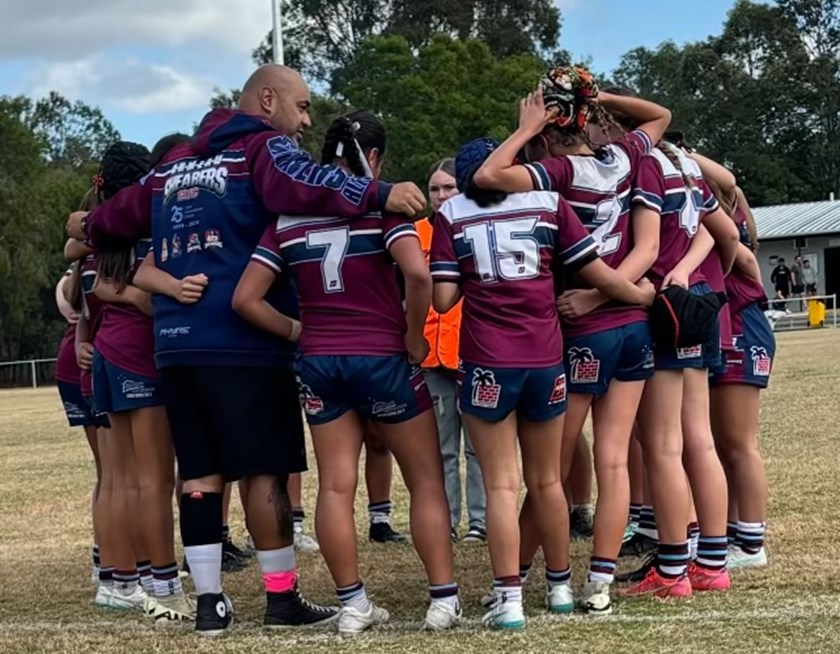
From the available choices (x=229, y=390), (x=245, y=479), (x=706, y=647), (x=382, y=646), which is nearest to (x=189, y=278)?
(x=229, y=390)

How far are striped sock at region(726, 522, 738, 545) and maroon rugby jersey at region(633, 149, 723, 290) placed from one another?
1.39 metres

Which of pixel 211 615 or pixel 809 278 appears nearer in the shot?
pixel 211 615

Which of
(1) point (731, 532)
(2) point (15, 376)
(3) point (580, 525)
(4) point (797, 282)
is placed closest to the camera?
(1) point (731, 532)

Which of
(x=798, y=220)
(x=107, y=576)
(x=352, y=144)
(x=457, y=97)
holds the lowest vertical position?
(x=107, y=576)

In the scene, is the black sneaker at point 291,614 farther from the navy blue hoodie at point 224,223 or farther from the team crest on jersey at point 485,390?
the team crest on jersey at point 485,390

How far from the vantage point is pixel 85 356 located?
614 cm

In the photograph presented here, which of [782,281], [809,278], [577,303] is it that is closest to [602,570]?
[577,303]

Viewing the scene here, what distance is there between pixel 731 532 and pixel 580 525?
1.19 metres

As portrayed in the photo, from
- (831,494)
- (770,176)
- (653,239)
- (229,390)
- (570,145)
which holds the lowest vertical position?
(831,494)

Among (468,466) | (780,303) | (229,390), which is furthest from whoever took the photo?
(780,303)

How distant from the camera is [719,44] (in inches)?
2960

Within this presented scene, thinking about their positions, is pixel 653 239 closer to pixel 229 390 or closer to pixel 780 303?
pixel 229 390

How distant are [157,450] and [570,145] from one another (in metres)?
2.35

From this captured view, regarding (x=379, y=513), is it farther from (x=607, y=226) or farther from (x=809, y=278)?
(x=809, y=278)
